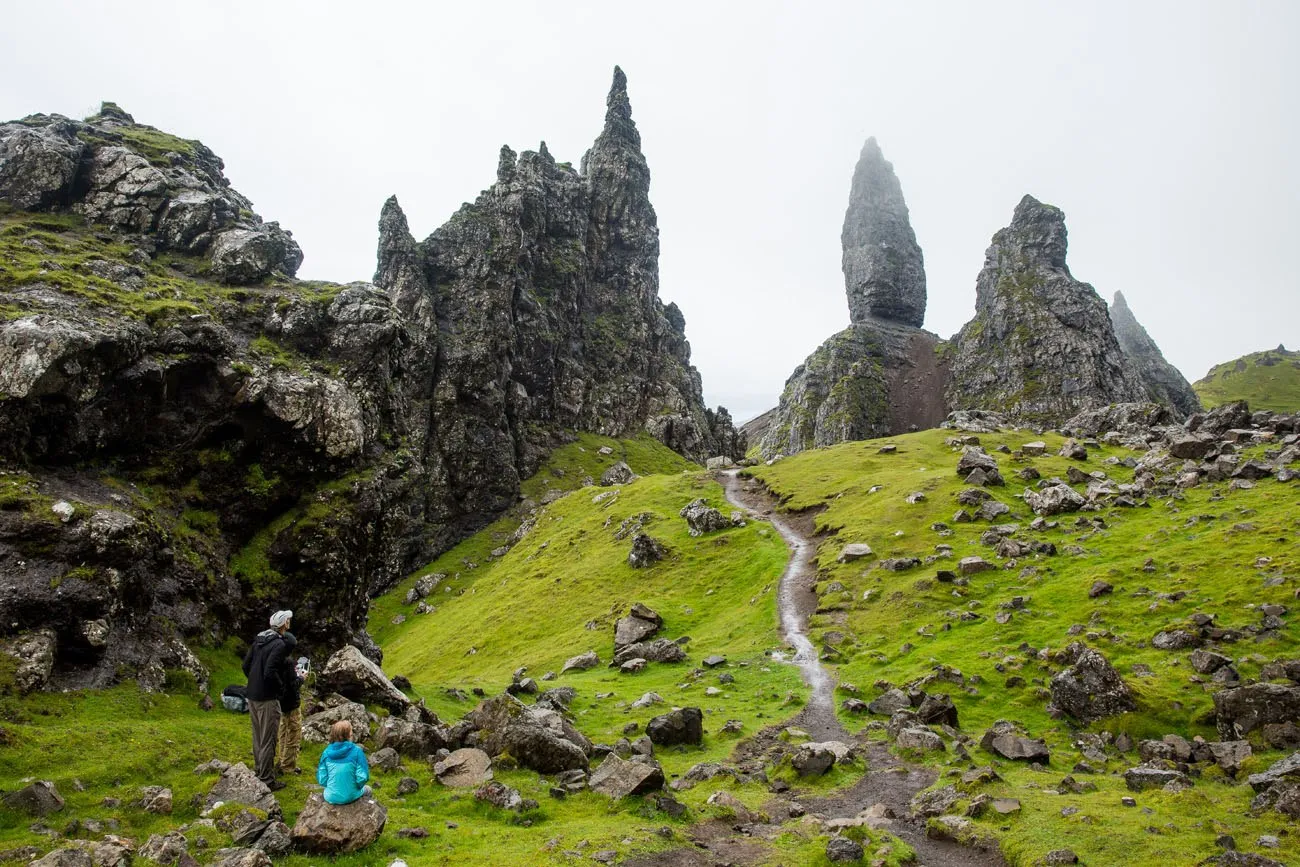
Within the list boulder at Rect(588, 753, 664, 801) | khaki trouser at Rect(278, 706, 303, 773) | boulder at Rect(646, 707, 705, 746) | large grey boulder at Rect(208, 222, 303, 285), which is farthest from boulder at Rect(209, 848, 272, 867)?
large grey boulder at Rect(208, 222, 303, 285)

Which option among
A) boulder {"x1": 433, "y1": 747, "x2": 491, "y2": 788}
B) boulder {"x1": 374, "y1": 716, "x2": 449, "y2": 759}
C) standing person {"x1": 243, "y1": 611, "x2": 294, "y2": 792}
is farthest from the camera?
boulder {"x1": 374, "y1": 716, "x2": 449, "y2": 759}

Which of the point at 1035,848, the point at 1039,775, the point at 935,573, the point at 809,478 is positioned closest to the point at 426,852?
the point at 1035,848

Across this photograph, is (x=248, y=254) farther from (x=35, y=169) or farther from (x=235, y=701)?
(x=235, y=701)

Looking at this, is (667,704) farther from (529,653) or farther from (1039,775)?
(529,653)

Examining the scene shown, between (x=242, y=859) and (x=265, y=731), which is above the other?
(x=265, y=731)

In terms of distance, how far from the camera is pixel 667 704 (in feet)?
124

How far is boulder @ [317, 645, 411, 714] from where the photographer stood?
27359 millimetres

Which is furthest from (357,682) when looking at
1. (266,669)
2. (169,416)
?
(169,416)

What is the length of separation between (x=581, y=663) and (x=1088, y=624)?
35022 millimetres

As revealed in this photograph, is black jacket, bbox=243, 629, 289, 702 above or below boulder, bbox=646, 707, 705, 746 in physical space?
above

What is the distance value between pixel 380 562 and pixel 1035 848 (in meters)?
32.7

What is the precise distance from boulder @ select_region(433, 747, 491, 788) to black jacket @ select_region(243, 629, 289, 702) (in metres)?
6.11

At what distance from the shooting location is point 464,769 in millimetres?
22250

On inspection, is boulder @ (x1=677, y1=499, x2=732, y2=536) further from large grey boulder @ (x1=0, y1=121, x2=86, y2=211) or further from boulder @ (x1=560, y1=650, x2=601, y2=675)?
large grey boulder @ (x1=0, y1=121, x2=86, y2=211)
